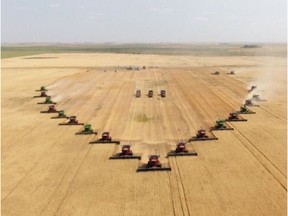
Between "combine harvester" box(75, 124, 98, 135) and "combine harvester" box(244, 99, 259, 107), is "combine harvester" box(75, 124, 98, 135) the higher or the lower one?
the higher one

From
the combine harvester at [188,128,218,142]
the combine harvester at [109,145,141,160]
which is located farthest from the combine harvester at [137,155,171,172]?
the combine harvester at [188,128,218,142]

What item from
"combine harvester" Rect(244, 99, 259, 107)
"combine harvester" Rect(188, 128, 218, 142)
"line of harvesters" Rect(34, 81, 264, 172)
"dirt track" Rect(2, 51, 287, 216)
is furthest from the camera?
"combine harvester" Rect(244, 99, 259, 107)

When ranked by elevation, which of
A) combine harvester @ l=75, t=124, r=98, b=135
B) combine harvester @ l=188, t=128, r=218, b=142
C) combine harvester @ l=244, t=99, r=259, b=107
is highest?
combine harvester @ l=188, t=128, r=218, b=142

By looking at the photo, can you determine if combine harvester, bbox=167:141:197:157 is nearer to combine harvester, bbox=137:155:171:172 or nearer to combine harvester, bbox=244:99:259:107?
combine harvester, bbox=137:155:171:172

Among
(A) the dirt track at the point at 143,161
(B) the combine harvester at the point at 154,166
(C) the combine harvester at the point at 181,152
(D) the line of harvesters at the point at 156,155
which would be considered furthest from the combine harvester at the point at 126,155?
(C) the combine harvester at the point at 181,152

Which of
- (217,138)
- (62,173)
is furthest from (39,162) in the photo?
(217,138)

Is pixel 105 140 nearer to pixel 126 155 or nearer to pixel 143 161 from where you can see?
pixel 126 155

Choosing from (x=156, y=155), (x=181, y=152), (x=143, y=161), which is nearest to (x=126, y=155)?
(x=143, y=161)

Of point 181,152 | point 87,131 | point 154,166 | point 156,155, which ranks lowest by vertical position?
point 87,131

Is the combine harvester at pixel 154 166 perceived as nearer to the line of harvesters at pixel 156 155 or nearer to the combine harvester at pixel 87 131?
the line of harvesters at pixel 156 155
